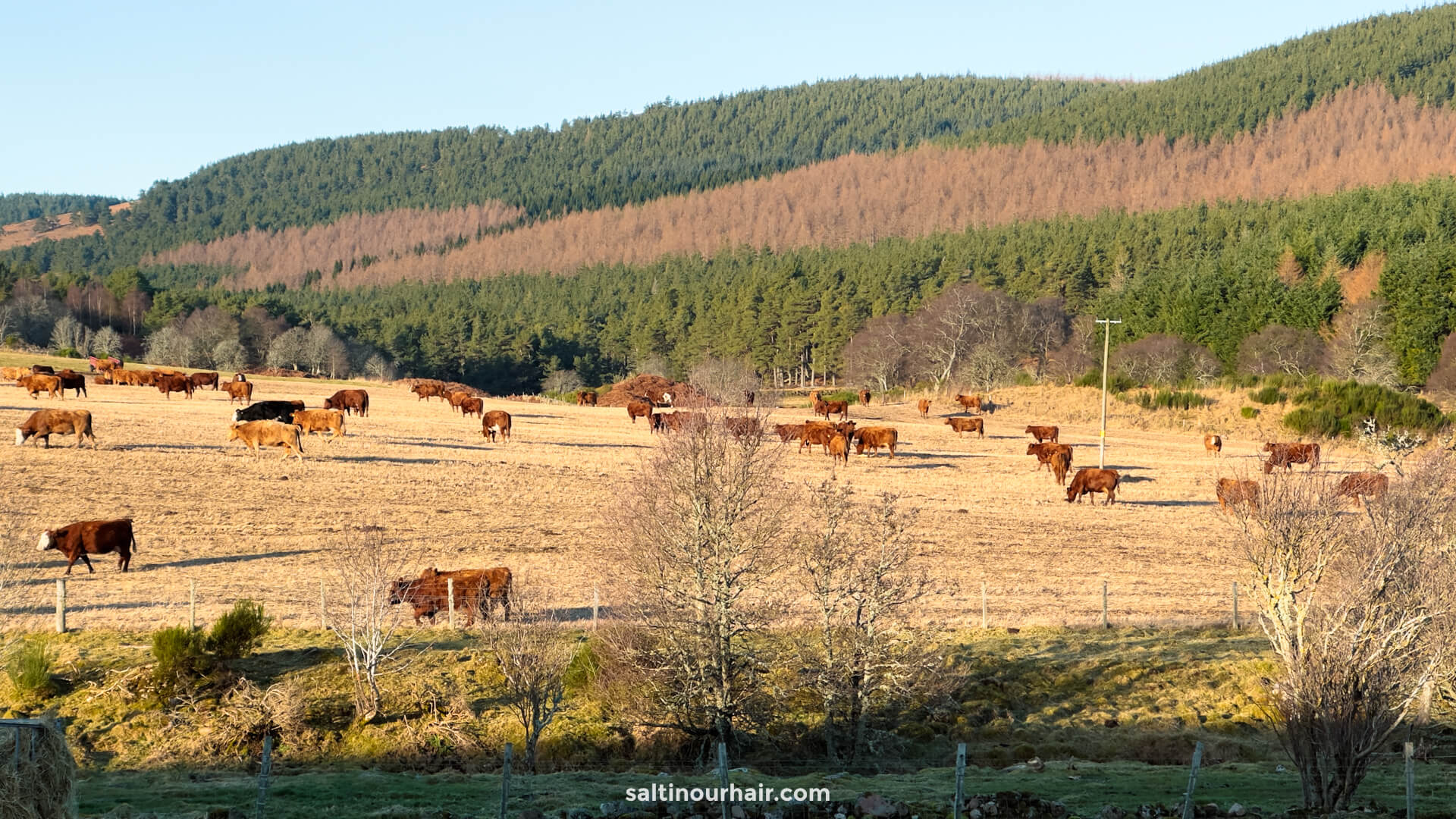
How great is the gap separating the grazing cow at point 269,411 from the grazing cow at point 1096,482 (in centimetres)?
3025

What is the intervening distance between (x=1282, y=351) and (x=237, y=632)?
283ft

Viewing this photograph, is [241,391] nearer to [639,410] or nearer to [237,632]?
[639,410]

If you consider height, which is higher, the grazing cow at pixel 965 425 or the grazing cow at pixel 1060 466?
the grazing cow at pixel 965 425

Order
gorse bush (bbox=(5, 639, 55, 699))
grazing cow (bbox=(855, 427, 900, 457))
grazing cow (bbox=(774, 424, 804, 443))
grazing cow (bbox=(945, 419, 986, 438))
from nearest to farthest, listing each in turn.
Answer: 1. gorse bush (bbox=(5, 639, 55, 699))
2. grazing cow (bbox=(855, 427, 900, 457))
3. grazing cow (bbox=(774, 424, 804, 443))
4. grazing cow (bbox=(945, 419, 986, 438))

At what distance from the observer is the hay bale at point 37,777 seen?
9.52 metres

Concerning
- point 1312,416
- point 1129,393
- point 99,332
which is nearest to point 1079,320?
point 1129,393

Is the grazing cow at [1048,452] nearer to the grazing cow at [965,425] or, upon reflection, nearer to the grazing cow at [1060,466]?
the grazing cow at [1060,466]

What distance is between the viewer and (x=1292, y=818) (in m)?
11.9

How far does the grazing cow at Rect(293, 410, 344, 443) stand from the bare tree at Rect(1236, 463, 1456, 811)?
3501cm

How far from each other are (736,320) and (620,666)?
380 ft

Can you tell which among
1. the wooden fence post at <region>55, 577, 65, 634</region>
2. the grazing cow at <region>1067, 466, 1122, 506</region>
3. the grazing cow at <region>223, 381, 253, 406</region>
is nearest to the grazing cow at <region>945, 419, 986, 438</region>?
the grazing cow at <region>1067, 466, 1122, 506</region>

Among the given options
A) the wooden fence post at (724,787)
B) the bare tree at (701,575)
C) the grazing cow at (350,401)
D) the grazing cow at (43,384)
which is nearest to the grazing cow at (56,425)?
the grazing cow at (43,384)

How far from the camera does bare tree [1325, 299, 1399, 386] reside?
80438 mm

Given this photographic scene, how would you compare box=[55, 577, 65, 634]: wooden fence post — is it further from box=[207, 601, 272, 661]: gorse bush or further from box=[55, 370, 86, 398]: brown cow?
box=[55, 370, 86, 398]: brown cow
